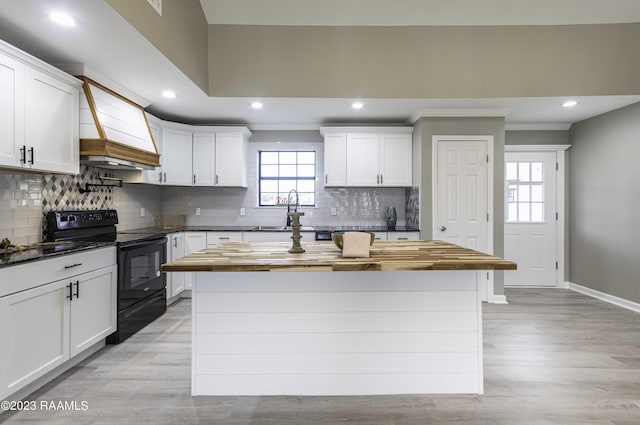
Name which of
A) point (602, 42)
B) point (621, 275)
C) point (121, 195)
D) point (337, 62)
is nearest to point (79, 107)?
point (121, 195)

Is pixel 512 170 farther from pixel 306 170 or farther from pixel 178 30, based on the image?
pixel 178 30

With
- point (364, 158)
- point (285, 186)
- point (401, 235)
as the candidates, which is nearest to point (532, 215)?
point (401, 235)

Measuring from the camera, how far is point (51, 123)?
2629mm

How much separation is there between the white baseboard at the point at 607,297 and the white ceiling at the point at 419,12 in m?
3.15

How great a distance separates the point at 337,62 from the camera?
12.1 ft

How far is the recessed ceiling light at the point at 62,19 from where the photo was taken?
217cm

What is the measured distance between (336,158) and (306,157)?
646 mm

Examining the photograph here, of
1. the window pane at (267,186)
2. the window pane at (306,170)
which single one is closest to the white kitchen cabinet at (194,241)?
the window pane at (267,186)

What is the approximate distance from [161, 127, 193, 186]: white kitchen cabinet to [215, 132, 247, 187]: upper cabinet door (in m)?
0.37

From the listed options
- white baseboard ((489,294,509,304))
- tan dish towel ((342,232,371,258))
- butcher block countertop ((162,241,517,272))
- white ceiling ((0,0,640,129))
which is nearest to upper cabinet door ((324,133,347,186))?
white ceiling ((0,0,640,129))

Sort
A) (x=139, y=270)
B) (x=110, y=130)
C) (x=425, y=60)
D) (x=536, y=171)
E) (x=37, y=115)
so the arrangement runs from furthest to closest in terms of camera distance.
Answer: (x=536, y=171) < (x=425, y=60) < (x=139, y=270) < (x=110, y=130) < (x=37, y=115)

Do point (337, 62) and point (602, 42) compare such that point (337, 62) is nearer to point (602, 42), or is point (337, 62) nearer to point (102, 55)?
point (102, 55)

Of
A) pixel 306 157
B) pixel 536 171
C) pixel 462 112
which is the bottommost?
pixel 536 171

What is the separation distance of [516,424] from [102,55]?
12.5ft
